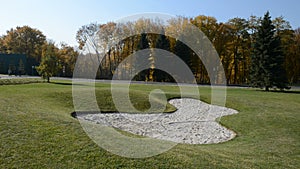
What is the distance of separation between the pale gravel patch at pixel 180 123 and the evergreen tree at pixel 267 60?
13697mm

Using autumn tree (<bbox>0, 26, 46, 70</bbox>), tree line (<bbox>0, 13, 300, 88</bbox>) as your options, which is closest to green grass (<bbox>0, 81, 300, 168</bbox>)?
tree line (<bbox>0, 13, 300, 88</bbox>)

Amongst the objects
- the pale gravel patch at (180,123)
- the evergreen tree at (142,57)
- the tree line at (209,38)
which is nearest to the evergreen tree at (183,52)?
the tree line at (209,38)

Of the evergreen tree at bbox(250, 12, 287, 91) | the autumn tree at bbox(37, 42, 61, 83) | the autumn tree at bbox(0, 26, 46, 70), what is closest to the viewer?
the autumn tree at bbox(37, 42, 61, 83)

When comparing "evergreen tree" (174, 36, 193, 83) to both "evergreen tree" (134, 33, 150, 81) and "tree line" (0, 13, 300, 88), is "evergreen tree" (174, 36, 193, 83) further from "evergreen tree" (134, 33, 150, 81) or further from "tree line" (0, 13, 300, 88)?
"evergreen tree" (134, 33, 150, 81)

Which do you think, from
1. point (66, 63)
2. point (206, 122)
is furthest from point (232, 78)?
point (206, 122)

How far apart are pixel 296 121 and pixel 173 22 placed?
25.8 m

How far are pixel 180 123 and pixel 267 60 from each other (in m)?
19.1

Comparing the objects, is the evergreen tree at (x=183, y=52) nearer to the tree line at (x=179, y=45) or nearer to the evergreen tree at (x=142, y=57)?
the tree line at (x=179, y=45)

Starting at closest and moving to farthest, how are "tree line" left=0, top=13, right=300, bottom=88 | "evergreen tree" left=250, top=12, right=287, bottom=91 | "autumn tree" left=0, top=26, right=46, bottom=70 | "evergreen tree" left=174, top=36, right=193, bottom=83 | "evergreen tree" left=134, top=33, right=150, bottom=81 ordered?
"evergreen tree" left=250, top=12, right=287, bottom=91 → "evergreen tree" left=134, top=33, right=150, bottom=81 → "tree line" left=0, top=13, right=300, bottom=88 → "evergreen tree" left=174, top=36, right=193, bottom=83 → "autumn tree" left=0, top=26, right=46, bottom=70

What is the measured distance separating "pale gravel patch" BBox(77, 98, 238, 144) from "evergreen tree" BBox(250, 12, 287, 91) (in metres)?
13.7

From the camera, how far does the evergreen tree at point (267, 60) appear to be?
28656mm

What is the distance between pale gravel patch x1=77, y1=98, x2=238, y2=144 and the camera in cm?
1146

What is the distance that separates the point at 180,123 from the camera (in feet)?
47.0

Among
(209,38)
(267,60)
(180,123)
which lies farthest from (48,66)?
(209,38)
